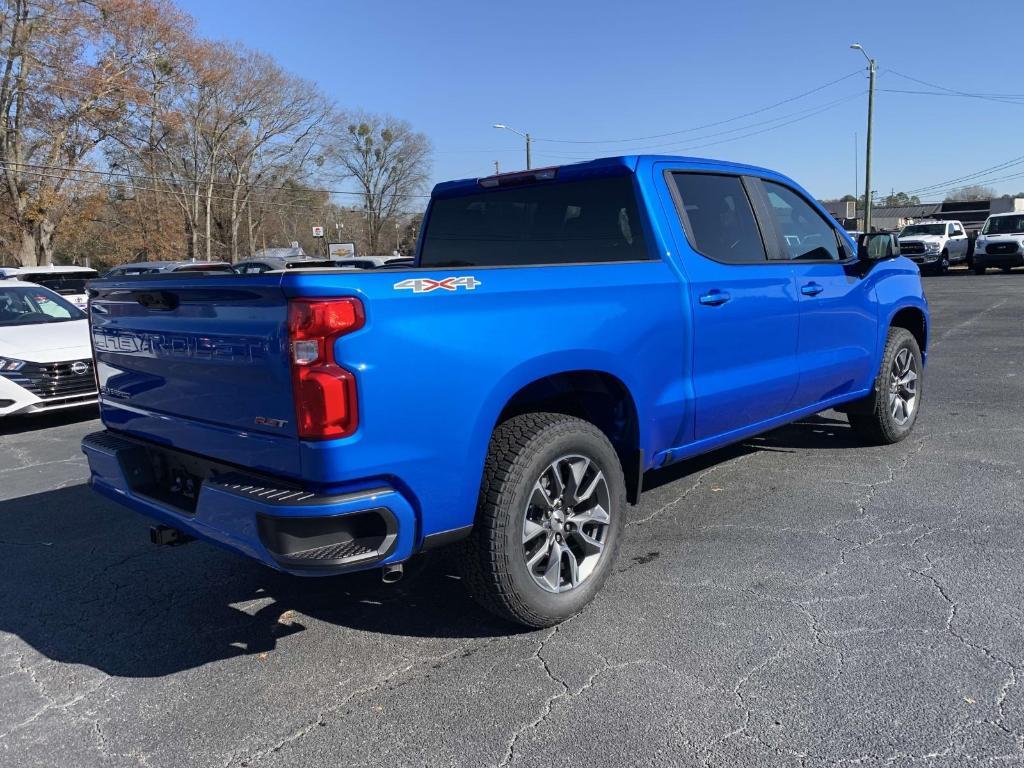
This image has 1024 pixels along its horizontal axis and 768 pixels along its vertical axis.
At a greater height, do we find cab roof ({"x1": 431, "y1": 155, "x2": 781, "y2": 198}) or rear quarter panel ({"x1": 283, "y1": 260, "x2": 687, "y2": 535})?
cab roof ({"x1": 431, "y1": 155, "x2": 781, "y2": 198})

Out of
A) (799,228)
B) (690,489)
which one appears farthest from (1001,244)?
(690,489)

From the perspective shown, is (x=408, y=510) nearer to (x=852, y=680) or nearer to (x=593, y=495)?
(x=593, y=495)

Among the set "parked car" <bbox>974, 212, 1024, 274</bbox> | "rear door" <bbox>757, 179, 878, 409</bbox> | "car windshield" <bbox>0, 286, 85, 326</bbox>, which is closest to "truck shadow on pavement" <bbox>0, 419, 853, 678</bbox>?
"rear door" <bbox>757, 179, 878, 409</bbox>

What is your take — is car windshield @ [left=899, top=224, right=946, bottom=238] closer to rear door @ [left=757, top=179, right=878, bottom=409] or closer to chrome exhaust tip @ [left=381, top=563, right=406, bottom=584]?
rear door @ [left=757, top=179, right=878, bottom=409]

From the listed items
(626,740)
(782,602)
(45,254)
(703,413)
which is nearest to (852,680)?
(782,602)

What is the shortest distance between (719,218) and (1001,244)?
27.3m

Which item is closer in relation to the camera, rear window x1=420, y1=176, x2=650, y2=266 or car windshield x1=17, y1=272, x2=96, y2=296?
rear window x1=420, y1=176, x2=650, y2=266

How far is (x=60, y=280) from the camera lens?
1493 centimetres

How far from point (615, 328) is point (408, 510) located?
1241 mm

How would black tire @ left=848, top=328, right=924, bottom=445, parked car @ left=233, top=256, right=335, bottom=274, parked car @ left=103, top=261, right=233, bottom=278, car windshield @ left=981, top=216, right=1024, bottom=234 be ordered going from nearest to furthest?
black tire @ left=848, top=328, right=924, bottom=445 < parked car @ left=233, top=256, right=335, bottom=274 < parked car @ left=103, top=261, right=233, bottom=278 < car windshield @ left=981, top=216, right=1024, bottom=234

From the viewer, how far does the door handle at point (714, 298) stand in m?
3.93

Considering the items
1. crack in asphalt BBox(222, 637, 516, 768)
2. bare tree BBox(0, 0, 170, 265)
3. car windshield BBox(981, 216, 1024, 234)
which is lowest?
crack in asphalt BBox(222, 637, 516, 768)

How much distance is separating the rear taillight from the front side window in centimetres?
305

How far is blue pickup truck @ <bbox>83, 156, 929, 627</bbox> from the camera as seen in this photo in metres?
2.65
